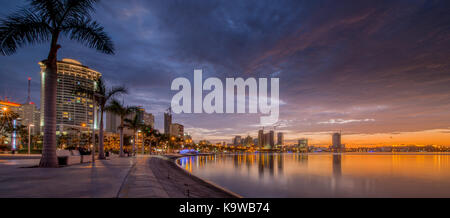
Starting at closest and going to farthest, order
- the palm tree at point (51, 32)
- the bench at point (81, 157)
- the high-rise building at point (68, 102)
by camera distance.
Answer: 1. the palm tree at point (51, 32)
2. the bench at point (81, 157)
3. the high-rise building at point (68, 102)

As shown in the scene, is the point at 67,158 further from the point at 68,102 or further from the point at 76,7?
the point at 68,102

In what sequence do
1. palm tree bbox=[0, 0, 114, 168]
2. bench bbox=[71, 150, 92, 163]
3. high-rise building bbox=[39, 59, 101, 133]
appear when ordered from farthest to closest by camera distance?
high-rise building bbox=[39, 59, 101, 133], bench bbox=[71, 150, 92, 163], palm tree bbox=[0, 0, 114, 168]

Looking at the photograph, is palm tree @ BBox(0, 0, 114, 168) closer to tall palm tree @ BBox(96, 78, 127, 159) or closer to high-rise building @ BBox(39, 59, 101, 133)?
tall palm tree @ BBox(96, 78, 127, 159)

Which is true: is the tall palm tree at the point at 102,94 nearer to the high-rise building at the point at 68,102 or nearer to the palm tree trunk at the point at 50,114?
the palm tree trunk at the point at 50,114

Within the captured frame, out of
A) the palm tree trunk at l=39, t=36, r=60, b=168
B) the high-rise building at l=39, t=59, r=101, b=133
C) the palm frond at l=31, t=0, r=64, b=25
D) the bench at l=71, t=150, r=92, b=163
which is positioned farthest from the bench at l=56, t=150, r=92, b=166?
the high-rise building at l=39, t=59, r=101, b=133

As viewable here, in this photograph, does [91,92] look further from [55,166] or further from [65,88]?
[65,88]

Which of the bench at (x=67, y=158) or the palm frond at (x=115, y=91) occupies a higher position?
the palm frond at (x=115, y=91)

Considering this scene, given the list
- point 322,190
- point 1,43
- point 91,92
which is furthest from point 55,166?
point 322,190

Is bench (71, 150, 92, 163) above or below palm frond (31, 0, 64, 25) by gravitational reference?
below

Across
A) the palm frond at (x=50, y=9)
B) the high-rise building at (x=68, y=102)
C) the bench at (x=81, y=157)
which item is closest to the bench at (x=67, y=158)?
the bench at (x=81, y=157)

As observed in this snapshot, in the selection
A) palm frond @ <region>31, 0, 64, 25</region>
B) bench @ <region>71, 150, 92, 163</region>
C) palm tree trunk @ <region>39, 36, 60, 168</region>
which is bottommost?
bench @ <region>71, 150, 92, 163</region>

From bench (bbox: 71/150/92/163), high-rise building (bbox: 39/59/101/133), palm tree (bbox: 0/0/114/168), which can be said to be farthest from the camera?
high-rise building (bbox: 39/59/101/133)
